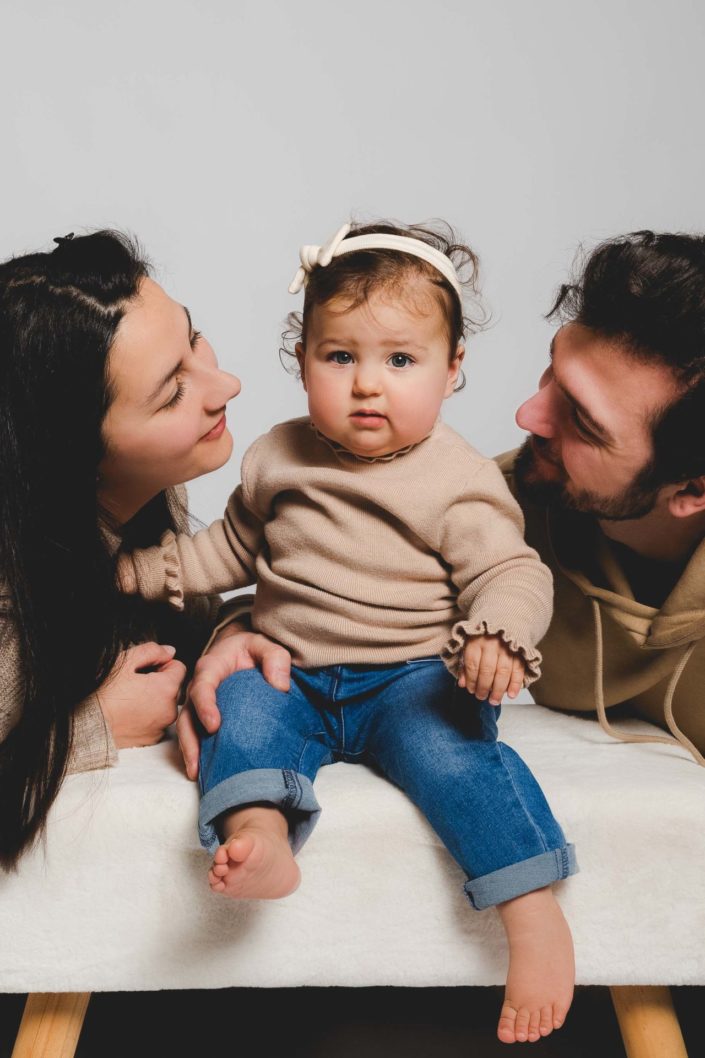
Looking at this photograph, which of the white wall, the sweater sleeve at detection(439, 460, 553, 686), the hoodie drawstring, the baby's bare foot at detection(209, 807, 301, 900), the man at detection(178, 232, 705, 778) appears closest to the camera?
the baby's bare foot at detection(209, 807, 301, 900)

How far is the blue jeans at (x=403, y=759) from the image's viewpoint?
1642mm

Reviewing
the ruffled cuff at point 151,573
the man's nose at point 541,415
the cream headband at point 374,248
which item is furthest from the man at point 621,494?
the cream headband at point 374,248

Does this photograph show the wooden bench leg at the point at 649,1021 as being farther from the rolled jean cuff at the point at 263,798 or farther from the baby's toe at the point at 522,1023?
the rolled jean cuff at the point at 263,798

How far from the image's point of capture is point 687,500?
6.33 ft

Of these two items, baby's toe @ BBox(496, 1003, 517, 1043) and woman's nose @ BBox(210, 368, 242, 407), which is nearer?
baby's toe @ BBox(496, 1003, 517, 1043)

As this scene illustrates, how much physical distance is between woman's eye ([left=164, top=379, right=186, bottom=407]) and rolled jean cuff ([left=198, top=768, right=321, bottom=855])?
21.7 inches

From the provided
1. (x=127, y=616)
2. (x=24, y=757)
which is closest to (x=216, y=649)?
(x=127, y=616)

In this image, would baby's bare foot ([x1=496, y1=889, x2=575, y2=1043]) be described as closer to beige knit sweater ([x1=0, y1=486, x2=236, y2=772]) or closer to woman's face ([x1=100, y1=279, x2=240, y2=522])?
beige knit sweater ([x1=0, y1=486, x2=236, y2=772])

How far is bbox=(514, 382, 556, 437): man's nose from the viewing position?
1974 millimetres

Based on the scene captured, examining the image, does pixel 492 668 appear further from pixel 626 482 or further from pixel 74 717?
pixel 74 717

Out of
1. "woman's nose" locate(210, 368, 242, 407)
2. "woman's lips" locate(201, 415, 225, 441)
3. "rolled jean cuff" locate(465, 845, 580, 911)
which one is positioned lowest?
"rolled jean cuff" locate(465, 845, 580, 911)

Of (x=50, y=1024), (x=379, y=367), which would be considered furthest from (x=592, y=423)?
(x=50, y=1024)

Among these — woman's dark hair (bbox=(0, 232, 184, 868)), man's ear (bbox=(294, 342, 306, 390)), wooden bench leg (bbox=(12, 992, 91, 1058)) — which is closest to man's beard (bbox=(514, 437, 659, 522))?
man's ear (bbox=(294, 342, 306, 390))

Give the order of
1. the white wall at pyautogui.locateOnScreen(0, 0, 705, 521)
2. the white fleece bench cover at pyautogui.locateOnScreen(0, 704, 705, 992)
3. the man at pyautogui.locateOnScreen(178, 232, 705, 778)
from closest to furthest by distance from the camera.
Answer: the white fleece bench cover at pyautogui.locateOnScreen(0, 704, 705, 992) → the man at pyautogui.locateOnScreen(178, 232, 705, 778) → the white wall at pyautogui.locateOnScreen(0, 0, 705, 521)
